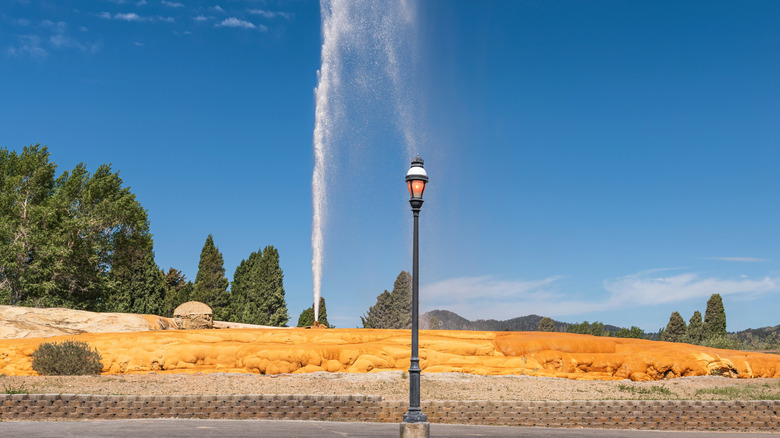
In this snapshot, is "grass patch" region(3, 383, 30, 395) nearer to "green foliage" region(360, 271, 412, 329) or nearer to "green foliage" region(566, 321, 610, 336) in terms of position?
"green foliage" region(360, 271, 412, 329)

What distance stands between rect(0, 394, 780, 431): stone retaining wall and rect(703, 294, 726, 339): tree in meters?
54.6

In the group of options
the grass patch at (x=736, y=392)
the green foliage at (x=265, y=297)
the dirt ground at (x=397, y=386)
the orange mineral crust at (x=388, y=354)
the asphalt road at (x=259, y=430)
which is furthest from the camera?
the green foliage at (x=265, y=297)

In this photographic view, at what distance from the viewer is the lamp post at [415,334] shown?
10.7 meters

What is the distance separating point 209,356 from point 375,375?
6.37 metres

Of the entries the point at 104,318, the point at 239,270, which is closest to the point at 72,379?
the point at 104,318

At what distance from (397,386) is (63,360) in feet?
37.3

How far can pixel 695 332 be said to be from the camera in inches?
2630

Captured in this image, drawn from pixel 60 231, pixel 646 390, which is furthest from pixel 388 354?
pixel 60 231

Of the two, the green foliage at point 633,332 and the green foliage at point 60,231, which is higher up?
the green foliage at point 60,231

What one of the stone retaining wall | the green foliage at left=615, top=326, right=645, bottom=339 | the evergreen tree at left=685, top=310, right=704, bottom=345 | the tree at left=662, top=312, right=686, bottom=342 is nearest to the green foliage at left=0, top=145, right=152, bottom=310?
the stone retaining wall

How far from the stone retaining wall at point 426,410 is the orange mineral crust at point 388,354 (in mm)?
6962

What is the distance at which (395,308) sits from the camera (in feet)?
234

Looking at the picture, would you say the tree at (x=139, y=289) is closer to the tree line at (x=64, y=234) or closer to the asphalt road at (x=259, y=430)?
the tree line at (x=64, y=234)

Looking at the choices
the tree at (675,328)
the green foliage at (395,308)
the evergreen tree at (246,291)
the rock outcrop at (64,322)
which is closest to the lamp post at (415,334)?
the rock outcrop at (64,322)
